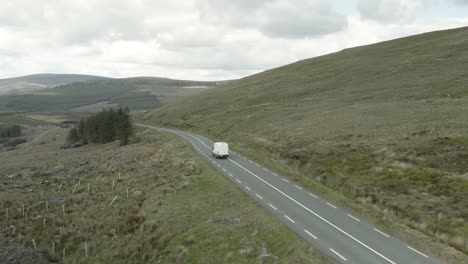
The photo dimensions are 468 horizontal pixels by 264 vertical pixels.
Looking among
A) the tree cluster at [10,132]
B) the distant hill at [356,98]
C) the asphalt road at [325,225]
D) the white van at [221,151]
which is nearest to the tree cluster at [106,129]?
the distant hill at [356,98]

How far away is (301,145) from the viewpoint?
51.0 metres

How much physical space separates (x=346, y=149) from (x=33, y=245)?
31.6 meters

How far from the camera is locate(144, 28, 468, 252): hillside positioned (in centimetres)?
2958

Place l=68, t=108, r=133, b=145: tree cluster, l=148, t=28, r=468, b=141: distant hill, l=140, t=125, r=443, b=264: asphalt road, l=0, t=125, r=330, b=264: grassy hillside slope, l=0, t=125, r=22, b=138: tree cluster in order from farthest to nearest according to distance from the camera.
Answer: l=0, t=125, r=22, b=138: tree cluster < l=68, t=108, r=133, b=145: tree cluster < l=148, t=28, r=468, b=141: distant hill < l=0, t=125, r=330, b=264: grassy hillside slope < l=140, t=125, r=443, b=264: asphalt road

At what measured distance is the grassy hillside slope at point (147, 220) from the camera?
23.4 meters

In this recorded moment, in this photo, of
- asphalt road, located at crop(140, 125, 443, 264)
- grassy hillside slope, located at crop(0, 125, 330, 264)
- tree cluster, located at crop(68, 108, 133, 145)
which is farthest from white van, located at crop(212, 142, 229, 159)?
tree cluster, located at crop(68, 108, 133, 145)

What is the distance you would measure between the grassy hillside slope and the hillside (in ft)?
28.7

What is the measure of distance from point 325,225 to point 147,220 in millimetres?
12931

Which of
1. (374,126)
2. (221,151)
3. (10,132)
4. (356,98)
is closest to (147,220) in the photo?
(221,151)

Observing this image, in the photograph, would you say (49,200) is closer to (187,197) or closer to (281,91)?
(187,197)

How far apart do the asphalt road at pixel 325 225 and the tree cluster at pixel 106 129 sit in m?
47.1

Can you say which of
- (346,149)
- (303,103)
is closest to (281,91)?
(303,103)

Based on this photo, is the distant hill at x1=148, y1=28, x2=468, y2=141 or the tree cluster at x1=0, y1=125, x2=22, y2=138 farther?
the tree cluster at x1=0, y1=125, x2=22, y2=138

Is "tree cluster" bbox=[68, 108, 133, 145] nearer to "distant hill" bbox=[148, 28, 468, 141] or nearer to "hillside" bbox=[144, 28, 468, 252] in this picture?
"hillside" bbox=[144, 28, 468, 252]
